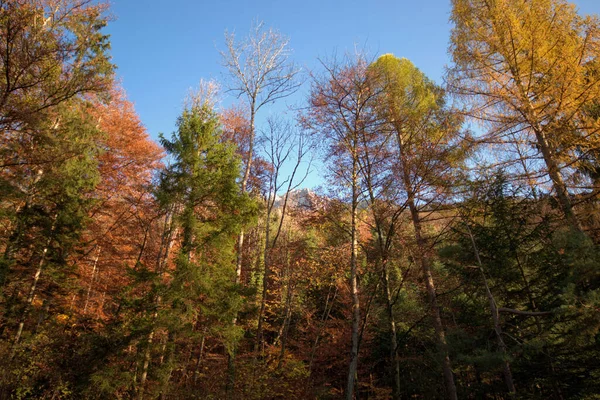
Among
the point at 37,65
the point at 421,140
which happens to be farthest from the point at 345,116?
the point at 37,65

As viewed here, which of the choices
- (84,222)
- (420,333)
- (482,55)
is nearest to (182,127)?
(84,222)

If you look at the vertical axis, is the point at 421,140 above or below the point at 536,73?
below

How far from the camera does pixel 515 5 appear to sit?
320 inches

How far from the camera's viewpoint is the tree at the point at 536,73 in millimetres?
6902

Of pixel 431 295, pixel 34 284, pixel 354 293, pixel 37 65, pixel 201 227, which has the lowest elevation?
pixel 354 293

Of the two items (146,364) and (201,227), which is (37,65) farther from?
(146,364)

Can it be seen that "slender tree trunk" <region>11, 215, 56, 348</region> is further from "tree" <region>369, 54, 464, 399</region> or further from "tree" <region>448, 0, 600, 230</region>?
"tree" <region>448, 0, 600, 230</region>

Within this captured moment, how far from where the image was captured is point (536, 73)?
7.82 metres

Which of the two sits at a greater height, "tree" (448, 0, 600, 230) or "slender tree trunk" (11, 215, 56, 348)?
"tree" (448, 0, 600, 230)

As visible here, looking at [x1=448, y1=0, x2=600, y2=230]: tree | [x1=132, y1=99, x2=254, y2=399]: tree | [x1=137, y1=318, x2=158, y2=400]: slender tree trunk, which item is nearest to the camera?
[x1=448, y1=0, x2=600, y2=230]: tree

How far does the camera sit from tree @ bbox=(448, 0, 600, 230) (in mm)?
6902

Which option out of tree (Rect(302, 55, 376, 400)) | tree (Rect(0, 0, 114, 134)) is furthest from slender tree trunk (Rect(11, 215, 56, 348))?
tree (Rect(302, 55, 376, 400))

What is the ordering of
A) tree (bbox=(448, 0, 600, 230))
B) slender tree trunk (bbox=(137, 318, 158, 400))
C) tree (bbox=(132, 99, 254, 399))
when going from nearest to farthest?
tree (bbox=(448, 0, 600, 230)), slender tree trunk (bbox=(137, 318, 158, 400)), tree (bbox=(132, 99, 254, 399))

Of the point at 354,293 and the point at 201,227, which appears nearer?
the point at 354,293
